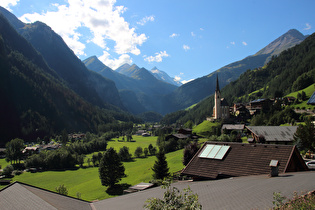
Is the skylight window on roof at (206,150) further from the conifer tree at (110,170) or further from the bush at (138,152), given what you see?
the bush at (138,152)

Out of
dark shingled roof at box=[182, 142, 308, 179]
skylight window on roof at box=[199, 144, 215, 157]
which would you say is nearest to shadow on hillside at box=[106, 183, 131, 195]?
skylight window on roof at box=[199, 144, 215, 157]

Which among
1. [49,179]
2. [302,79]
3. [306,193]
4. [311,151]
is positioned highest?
[302,79]

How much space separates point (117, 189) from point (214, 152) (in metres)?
37.9

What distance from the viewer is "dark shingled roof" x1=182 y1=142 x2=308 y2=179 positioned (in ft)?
66.5

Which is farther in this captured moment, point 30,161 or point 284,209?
point 30,161

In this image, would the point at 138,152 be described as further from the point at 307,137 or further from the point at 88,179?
the point at 307,137

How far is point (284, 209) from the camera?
8.30 meters

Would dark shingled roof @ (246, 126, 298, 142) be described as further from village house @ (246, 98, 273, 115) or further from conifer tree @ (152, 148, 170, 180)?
village house @ (246, 98, 273, 115)

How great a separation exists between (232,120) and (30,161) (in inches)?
4067

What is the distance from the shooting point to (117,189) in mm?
53562

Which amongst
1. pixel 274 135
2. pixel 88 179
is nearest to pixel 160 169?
pixel 88 179

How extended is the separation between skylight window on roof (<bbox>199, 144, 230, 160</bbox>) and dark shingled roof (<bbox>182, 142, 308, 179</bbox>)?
0.37 meters

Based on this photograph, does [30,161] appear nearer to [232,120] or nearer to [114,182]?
[114,182]

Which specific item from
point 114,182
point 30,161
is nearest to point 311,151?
point 114,182
